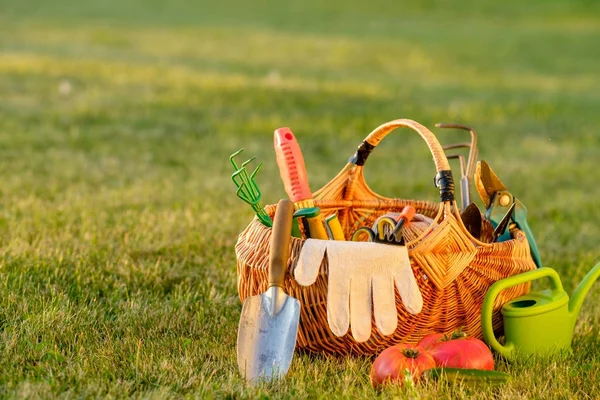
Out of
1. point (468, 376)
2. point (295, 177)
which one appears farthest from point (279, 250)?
point (468, 376)

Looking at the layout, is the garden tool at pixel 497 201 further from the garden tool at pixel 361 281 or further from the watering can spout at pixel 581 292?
the garden tool at pixel 361 281

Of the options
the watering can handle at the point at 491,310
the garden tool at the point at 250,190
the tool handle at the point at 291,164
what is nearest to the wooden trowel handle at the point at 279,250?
the garden tool at the point at 250,190

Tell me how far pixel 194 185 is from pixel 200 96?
382cm

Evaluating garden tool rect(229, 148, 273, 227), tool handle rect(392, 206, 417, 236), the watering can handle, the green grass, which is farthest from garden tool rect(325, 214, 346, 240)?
the watering can handle

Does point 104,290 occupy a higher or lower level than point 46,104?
lower

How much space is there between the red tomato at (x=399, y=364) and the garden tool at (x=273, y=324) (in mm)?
293

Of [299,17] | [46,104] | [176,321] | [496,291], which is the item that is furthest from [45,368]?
[299,17]

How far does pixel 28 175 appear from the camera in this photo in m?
6.02

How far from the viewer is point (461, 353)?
9.33ft

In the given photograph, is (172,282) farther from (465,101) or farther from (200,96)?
(465,101)

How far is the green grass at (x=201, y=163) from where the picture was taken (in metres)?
2.94

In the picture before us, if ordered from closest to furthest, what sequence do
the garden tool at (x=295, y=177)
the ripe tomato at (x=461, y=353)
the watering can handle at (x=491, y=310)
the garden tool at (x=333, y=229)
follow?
the ripe tomato at (x=461, y=353), the watering can handle at (x=491, y=310), the garden tool at (x=295, y=177), the garden tool at (x=333, y=229)

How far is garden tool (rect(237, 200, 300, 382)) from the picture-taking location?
2.78m

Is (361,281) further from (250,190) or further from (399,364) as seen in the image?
(250,190)
